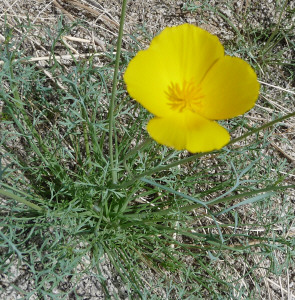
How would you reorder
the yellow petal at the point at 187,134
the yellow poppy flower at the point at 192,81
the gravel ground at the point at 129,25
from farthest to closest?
the gravel ground at the point at 129,25 → the yellow poppy flower at the point at 192,81 → the yellow petal at the point at 187,134

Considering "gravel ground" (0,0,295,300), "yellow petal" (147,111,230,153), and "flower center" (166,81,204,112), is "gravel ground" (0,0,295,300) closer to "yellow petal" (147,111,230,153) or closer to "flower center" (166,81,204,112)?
"flower center" (166,81,204,112)

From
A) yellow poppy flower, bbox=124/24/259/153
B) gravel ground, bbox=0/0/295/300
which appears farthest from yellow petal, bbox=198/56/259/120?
gravel ground, bbox=0/0/295/300

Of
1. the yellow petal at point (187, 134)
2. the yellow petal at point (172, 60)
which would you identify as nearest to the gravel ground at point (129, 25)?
the yellow petal at point (172, 60)

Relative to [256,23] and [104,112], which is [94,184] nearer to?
[104,112]

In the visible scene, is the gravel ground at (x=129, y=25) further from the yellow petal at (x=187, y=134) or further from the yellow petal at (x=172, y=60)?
the yellow petal at (x=187, y=134)

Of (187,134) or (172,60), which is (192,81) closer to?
(172,60)

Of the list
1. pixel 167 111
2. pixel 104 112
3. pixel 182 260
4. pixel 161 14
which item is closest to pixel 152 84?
pixel 167 111
